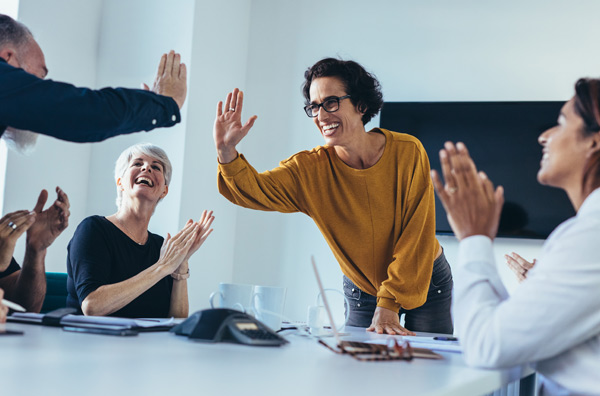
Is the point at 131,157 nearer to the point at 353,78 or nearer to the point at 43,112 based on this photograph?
the point at 353,78

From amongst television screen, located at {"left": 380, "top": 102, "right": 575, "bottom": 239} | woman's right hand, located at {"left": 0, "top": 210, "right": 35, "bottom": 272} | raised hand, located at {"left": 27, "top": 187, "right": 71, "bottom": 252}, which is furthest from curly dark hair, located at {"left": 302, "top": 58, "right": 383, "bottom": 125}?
television screen, located at {"left": 380, "top": 102, "right": 575, "bottom": 239}

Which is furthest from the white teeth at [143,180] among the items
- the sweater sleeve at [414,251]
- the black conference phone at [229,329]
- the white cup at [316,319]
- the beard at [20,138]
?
the black conference phone at [229,329]

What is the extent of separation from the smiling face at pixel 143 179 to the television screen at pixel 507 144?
2.18 m

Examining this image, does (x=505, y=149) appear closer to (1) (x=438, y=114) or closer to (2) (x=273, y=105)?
(1) (x=438, y=114)

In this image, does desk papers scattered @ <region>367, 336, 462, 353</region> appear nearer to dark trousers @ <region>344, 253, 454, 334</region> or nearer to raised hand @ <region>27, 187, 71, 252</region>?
dark trousers @ <region>344, 253, 454, 334</region>

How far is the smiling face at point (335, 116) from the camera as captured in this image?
7.36 feet

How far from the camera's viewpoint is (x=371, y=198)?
2.20 meters

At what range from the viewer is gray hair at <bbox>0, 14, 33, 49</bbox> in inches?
63.8

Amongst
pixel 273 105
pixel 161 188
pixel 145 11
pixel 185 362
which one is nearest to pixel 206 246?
pixel 273 105

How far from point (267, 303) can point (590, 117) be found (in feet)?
2.62

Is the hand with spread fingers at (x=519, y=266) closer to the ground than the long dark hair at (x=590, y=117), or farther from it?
closer to the ground

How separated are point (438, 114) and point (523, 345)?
11.1ft

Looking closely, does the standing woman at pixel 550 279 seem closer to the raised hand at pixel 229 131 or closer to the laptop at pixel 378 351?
the laptop at pixel 378 351

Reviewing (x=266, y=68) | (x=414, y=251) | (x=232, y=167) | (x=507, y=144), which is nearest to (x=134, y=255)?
(x=232, y=167)
